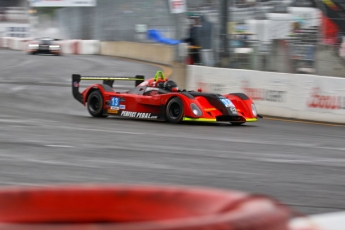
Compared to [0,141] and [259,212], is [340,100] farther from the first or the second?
[259,212]

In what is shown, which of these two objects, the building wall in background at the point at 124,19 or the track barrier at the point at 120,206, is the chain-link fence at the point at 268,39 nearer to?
the building wall in background at the point at 124,19

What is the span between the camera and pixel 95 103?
15.8 metres

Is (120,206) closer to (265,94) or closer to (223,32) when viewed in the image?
(265,94)

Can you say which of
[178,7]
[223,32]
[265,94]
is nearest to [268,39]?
[265,94]

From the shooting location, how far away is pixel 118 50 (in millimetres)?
41469

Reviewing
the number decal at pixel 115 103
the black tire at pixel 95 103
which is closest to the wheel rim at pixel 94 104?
the black tire at pixel 95 103

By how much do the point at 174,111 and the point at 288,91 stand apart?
3.25m

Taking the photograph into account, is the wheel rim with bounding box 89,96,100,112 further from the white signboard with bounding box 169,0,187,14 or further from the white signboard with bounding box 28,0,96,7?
the white signboard with bounding box 28,0,96,7

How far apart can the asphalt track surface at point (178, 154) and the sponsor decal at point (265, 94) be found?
0.83 metres

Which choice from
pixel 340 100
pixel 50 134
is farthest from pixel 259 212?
pixel 340 100

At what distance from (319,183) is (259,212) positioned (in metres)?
5.29

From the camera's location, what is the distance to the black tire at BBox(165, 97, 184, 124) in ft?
45.0

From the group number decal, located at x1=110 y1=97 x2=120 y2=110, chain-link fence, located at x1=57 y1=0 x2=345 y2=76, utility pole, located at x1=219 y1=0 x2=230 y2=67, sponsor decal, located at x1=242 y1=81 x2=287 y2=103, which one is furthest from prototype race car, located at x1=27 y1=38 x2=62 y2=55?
number decal, located at x1=110 y1=97 x2=120 y2=110

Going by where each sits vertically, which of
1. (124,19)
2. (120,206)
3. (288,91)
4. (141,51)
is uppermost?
(120,206)
